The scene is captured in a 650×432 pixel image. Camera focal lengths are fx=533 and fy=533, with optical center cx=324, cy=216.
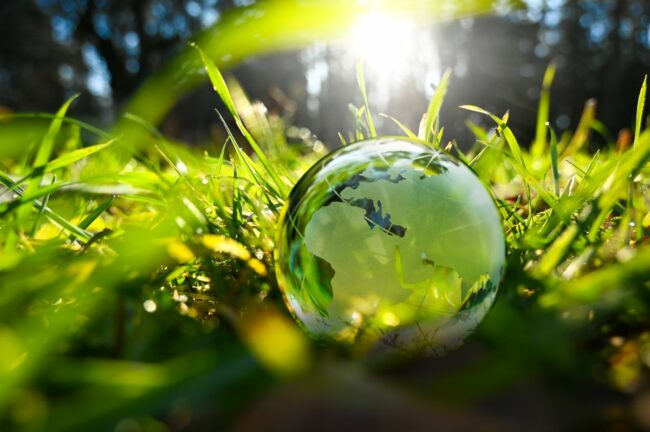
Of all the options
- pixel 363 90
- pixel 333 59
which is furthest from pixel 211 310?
pixel 333 59

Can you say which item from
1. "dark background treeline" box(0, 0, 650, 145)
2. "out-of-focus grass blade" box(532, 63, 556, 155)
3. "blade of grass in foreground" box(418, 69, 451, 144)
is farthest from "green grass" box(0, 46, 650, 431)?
"dark background treeline" box(0, 0, 650, 145)

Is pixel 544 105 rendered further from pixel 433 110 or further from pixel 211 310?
pixel 211 310

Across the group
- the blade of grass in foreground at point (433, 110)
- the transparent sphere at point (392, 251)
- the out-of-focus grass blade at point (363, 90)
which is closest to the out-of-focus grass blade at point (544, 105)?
the blade of grass in foreground at point (433, 110)

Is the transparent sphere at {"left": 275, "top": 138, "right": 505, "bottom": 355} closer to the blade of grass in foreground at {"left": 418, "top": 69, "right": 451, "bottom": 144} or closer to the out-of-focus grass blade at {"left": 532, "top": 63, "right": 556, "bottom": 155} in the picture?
the blade of grass in foreground at {"left": 418, "top": 69, "right": 451, "bottom": 144}

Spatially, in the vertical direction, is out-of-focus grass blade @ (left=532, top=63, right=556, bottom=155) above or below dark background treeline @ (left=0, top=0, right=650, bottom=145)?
above

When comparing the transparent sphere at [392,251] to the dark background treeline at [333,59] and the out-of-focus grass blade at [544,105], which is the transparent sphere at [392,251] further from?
the dark background treeline at [333,59]

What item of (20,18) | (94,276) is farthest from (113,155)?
(20,18)

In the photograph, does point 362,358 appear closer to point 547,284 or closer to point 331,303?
point 331,303

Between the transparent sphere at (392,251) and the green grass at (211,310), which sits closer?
the green grass at (211,310)

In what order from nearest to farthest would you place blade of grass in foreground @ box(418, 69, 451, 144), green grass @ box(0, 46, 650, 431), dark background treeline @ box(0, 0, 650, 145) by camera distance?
green grass @ box(0, 46, 650, 431) → blade of grass in foreground @ box(418, 69, 451, 144) → dark background treeline @ box(0, 0, 650, 145)
